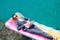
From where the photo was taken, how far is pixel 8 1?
84.0 inches

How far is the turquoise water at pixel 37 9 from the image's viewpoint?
2029mm

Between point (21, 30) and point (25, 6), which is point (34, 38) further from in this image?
point (25, 6)

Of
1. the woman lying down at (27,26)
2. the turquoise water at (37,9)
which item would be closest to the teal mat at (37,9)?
the turquoise water at (37,9)

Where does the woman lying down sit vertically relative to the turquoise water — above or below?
below

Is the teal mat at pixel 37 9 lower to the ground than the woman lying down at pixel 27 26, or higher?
higher

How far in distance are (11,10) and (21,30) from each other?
30 cm

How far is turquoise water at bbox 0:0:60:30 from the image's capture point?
6.66 feet

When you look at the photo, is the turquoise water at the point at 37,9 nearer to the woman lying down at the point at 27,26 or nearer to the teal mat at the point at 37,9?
the teal mat at the point at 37,9

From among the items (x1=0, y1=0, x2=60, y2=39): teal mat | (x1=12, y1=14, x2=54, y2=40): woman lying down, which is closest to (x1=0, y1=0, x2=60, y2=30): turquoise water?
(x1=0, y1=0, x2=60, y2=39): teal mat

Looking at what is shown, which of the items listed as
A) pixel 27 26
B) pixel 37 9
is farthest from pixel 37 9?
pixel 27 26

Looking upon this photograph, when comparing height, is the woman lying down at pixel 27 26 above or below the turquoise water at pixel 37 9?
below

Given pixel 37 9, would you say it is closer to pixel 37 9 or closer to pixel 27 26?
pixel 37 9

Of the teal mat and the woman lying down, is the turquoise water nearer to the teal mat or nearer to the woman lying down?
the teal mat

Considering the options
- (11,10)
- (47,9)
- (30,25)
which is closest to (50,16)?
(47,9)
